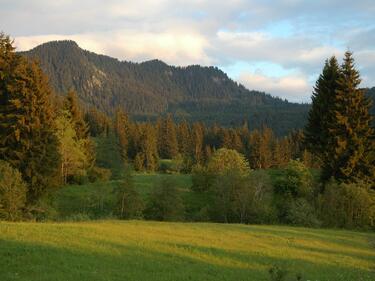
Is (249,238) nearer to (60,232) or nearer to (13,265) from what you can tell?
(60,232)

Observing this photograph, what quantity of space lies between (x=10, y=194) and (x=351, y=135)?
109 ft

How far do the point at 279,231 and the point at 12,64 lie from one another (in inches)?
1195

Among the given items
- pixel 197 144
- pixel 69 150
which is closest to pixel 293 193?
pixel 69 150

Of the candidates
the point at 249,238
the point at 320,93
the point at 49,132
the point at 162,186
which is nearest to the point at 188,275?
the point at 249,238

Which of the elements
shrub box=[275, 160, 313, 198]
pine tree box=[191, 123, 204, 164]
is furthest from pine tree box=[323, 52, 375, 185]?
pine tree box=[191, 123, 204, 164]

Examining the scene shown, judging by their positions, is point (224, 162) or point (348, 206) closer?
point (348, 206)

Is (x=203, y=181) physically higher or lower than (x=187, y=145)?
lower

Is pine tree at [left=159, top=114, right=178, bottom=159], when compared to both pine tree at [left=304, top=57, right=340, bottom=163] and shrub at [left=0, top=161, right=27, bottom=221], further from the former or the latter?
shrub at [left=0, top=161, right=27, bottom=221]

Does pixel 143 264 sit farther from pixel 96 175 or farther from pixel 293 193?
pixel 96 175

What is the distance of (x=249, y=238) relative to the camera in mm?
27625

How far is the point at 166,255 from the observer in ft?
63.9

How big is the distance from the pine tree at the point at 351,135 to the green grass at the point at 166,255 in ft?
59.5

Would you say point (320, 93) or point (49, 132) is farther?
point (320, 93)

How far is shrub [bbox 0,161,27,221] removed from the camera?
36531mm
